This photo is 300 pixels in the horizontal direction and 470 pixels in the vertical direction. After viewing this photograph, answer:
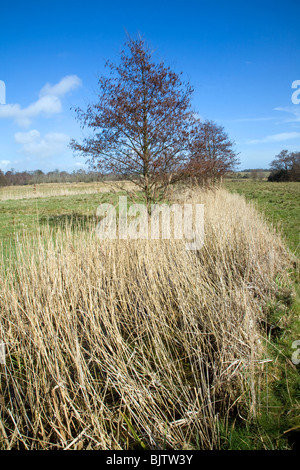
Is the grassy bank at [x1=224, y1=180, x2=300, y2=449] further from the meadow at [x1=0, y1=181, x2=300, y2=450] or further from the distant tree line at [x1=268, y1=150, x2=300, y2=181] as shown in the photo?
the distant tree line at [x1=268, y1=150, x2=300, y2=181]

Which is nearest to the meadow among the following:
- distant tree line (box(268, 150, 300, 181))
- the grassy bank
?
the grassy bank

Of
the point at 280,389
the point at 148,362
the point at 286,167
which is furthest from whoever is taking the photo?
the point at 286,167

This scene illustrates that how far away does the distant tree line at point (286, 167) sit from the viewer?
3638cm

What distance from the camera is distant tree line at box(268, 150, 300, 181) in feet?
119

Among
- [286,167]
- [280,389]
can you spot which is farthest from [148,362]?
[286,167]

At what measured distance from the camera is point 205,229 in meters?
5.02

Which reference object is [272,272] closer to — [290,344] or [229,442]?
[290,344]

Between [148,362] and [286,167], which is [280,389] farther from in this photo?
[286,167]

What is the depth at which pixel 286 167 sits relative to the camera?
133ft

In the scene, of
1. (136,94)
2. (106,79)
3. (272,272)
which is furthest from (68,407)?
(106,79)

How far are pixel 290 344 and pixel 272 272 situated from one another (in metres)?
1.28

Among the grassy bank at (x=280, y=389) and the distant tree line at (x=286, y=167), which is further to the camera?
the distant tree line at (x=286, y=167)

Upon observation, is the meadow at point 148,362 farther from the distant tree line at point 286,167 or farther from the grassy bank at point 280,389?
the distant tree line at point 286,167

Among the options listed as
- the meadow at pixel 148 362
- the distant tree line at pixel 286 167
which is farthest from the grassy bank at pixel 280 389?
the distant tree line at pixel 286 167
